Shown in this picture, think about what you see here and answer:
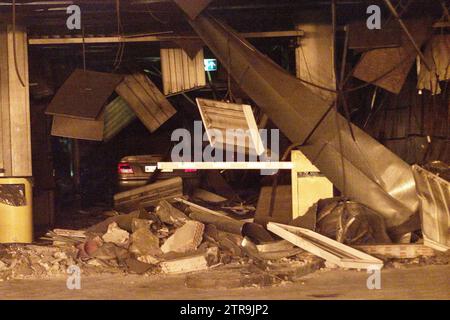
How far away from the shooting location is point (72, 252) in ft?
32.2

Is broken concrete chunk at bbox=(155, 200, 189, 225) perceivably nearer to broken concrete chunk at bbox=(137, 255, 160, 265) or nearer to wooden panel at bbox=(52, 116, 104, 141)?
broken concrete chunk at bbox=(137, 255, 160, 265)

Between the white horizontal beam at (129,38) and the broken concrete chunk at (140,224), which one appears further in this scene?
the white horizontal beam at (129,38)

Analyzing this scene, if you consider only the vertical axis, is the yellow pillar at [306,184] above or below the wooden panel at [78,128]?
below

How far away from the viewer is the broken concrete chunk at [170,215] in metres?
10.5

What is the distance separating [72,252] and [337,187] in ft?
12.6

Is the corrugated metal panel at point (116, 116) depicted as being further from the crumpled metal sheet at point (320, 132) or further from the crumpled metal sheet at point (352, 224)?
the crumpled metal sheet at point (352, 224)

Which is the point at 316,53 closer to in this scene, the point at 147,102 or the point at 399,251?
the point at 147,102

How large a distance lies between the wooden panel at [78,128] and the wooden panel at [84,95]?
199mm

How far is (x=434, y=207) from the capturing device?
9406 millimetres

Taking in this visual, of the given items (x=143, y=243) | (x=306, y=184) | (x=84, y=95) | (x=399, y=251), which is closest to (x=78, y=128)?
(x=84, y=95)

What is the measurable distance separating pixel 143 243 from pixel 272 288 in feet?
7.35

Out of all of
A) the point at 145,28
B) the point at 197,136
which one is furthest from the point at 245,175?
the point at 145,28

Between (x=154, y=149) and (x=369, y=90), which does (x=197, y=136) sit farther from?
(x=154, y=149)

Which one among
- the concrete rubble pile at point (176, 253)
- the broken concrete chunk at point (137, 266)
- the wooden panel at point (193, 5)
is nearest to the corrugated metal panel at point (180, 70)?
the wooden panel at point (193, 5)
